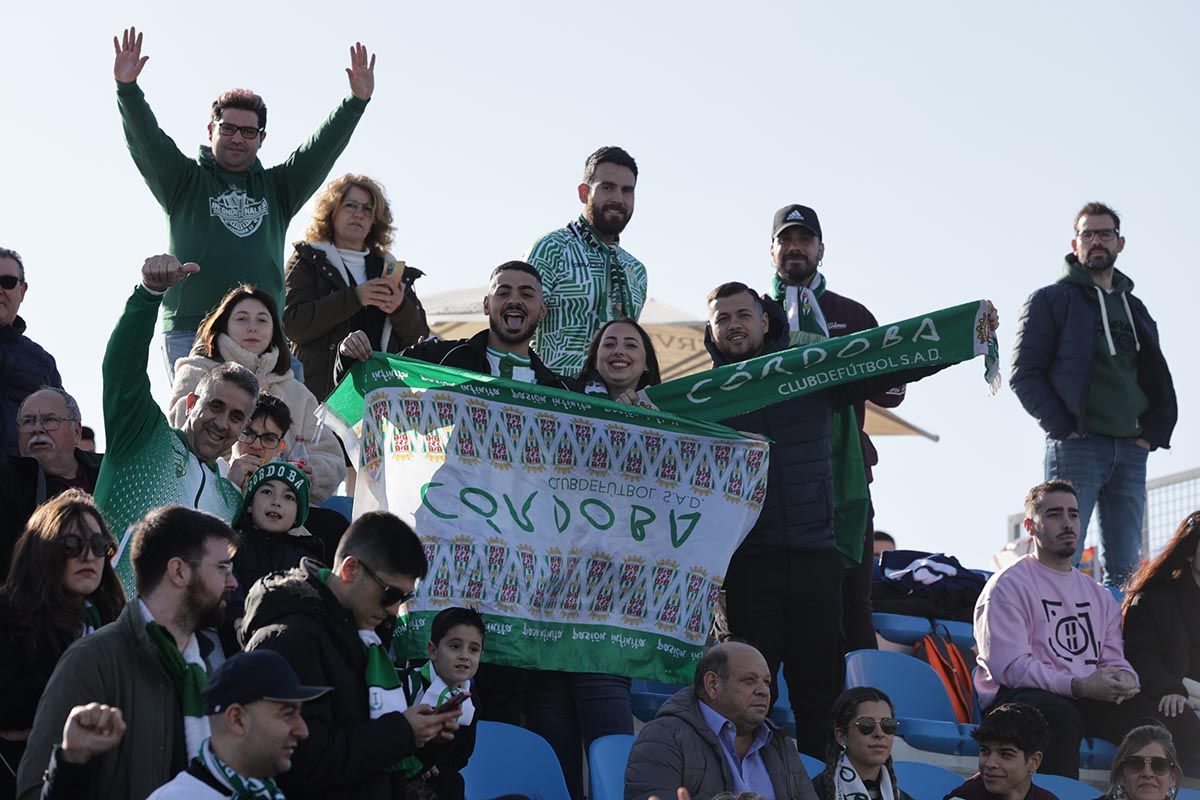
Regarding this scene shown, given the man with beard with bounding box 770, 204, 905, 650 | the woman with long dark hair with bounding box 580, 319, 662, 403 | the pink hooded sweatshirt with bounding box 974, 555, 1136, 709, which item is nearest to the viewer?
the woman with long dark hair with bounding box 580, 319, 662, 403

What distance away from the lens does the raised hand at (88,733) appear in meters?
4.58

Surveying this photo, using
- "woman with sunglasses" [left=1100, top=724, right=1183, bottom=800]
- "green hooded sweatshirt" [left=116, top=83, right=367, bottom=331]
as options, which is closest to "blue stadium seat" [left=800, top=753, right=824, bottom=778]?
"woman with sunglasses" [left=1100, top=724, right=1183, bottom=800]

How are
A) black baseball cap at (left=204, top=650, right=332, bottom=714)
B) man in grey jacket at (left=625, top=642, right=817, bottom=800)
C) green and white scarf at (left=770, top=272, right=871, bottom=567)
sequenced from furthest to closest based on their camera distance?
green and white scarf at (left=770, top=272, right=871, bottom=567), man in grey jacket at (left=625, top=642, right=817, bottom=800), black baseball cap at (left=204, top=650, right=332, bottom=714)

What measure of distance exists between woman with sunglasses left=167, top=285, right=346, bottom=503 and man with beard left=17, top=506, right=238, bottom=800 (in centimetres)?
309

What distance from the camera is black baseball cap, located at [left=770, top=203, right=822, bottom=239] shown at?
1002 centimetres

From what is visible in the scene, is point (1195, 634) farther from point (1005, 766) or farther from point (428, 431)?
point (428, 431)

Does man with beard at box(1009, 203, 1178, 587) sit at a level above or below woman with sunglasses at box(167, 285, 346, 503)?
above

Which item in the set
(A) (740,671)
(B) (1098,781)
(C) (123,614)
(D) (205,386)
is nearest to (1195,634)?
(B) (1098,781)

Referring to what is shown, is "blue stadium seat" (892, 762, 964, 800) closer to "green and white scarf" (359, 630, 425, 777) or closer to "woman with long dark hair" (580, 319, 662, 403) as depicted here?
"woman with long dark hair" (580, 319, 662, 403)

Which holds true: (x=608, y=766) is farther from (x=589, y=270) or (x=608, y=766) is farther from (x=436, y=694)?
(x=589, y=270)

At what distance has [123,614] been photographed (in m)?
5.11

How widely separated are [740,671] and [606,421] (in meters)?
1.45

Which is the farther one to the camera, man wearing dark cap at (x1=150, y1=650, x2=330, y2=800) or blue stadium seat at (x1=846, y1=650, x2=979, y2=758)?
blue stadium seat at (x1=846, y1=650, x2=979, y2=758)

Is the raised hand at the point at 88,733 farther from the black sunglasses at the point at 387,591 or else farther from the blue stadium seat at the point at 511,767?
the blue stadium seat at the point at 511,767
